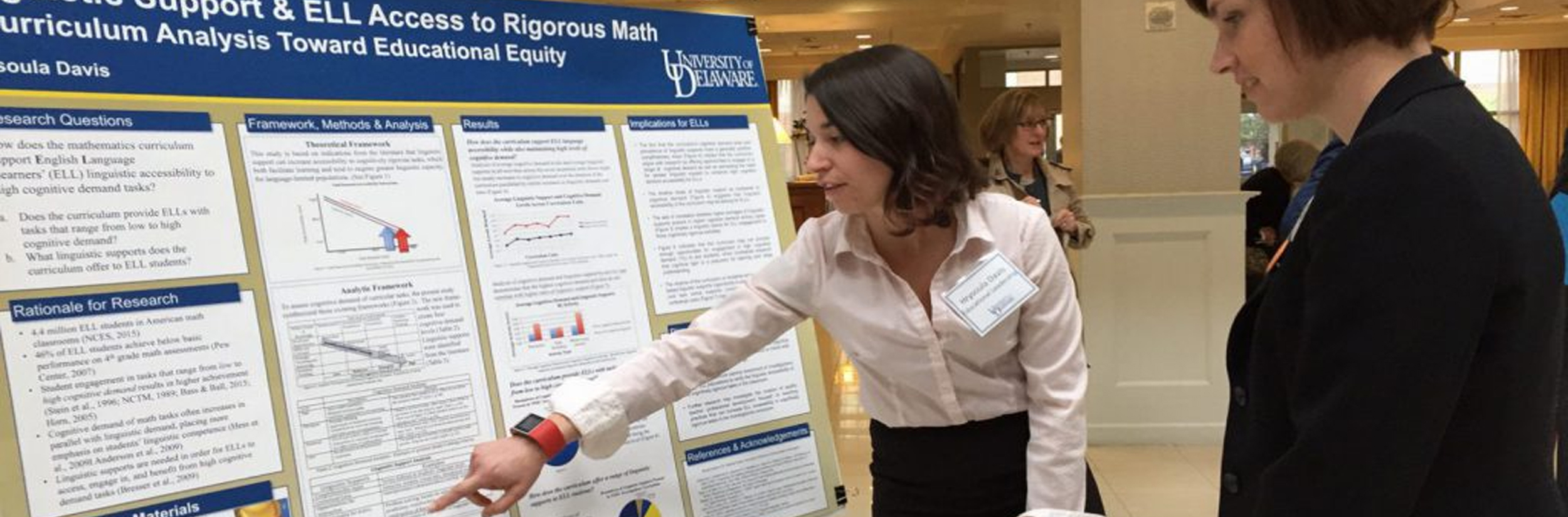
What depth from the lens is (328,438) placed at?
Result: 1418mm

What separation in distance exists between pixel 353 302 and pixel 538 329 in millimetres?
273

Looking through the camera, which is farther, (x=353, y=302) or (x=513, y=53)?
(x=513, y=53)

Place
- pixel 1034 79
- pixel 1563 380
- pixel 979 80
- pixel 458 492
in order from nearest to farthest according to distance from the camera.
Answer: pixel 458 492
pixel 1563 380
pixel 979 80
pixel 1034 79

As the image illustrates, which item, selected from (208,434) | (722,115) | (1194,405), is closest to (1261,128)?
(1194,405)

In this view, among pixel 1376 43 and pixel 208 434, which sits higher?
pixel 1376 43

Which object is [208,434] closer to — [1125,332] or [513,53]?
[513,53]

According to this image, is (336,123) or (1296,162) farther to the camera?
(1296,162)

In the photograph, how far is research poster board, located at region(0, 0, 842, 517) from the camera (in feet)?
4.17

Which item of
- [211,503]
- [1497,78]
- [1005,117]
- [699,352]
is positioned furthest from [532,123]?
[1497,78]

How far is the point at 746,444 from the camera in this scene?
1.85 metres

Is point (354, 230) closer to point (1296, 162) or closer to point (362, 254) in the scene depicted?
point (362, 254)

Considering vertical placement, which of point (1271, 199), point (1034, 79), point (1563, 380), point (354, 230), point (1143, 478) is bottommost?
point (1143, 478)

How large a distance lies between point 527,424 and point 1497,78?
1718 cm

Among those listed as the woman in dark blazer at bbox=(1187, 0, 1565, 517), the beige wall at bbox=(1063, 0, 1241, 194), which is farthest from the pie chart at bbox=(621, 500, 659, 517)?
the beige wall at bbox=(1063, 0, 1241, 194)
